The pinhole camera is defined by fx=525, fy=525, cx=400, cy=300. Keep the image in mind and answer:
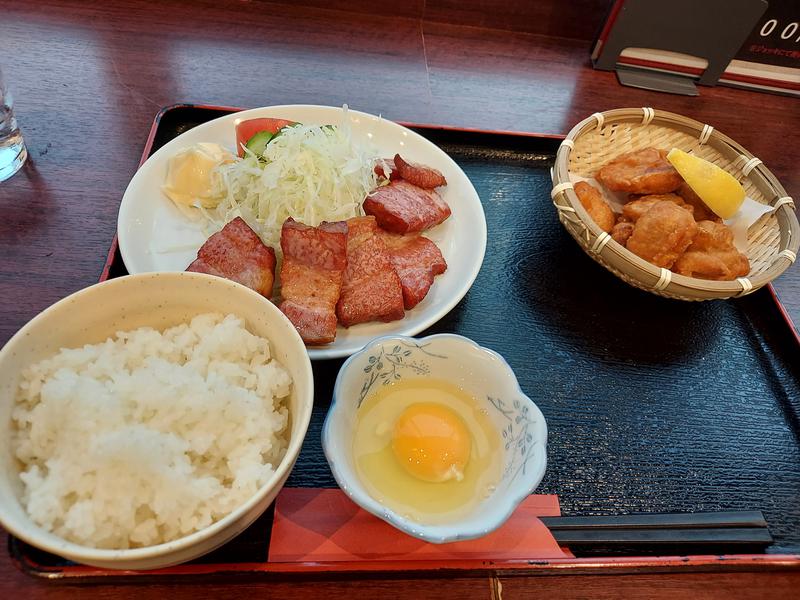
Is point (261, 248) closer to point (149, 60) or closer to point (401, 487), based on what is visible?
point (401, 487)

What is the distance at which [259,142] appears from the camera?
96.7 inches

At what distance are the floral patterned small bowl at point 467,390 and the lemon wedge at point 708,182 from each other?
1.39 m

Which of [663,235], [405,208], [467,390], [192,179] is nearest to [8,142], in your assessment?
[192,179]

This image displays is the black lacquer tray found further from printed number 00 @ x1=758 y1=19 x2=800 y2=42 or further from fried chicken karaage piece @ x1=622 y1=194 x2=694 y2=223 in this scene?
printed number 00 @ x1=758 y1=19 x2=800 y2=42

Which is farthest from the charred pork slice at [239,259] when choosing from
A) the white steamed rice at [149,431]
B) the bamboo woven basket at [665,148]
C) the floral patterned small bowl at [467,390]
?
the bamboo woven basket at [665,148]

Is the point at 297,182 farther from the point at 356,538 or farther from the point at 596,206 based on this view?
the point at 356,538

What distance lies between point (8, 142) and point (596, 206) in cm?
256

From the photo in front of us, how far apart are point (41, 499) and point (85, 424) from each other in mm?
168

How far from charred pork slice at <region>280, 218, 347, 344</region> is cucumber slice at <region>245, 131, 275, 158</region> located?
59 cm

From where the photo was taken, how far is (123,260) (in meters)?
1.92

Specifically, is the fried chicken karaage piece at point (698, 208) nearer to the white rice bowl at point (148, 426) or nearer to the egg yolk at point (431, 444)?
the egg yolk at point (431, 444)

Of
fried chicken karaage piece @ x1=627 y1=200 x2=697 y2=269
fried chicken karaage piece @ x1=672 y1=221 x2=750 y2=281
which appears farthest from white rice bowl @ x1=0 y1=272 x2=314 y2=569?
fried chicken karaage piece @ x1=672 y1=221 x2=750 y2=281

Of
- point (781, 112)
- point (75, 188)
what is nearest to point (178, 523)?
point (75, 188)

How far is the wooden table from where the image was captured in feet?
7.05
